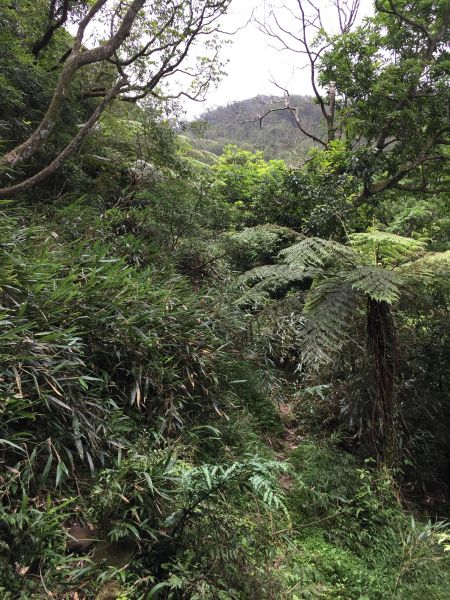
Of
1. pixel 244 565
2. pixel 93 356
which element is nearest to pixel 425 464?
pixel 244 565

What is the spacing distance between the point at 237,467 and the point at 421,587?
1328 millimetres

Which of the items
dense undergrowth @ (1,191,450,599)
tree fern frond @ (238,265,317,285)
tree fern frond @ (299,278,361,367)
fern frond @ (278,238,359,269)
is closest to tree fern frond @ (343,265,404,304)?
tree fern frond @ (299,278,361,367)

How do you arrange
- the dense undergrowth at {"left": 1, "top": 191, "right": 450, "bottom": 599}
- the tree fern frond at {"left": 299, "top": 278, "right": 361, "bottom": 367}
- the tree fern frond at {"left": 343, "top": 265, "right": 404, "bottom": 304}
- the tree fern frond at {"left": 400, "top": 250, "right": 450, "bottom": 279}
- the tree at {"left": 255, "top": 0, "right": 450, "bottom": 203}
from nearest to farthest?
the dense undergrowth at {"left": 1, "top": 191, "right": 450, "bottom": 599}
the tree fern frond at {"left": 343, "top": 265, "right": 404, "bottom": 304}
the tree fern frond at {"left": 299, "top": 278, "right": 361, "bottom": 367}
the tree fern frond at {"left": 400, "top": 250, "right": 450, "bottom": 279}
the tree at {"left": 255, "top": 0, "right": 450, "bottom": 203}

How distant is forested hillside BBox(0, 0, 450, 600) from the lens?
182 centimetres

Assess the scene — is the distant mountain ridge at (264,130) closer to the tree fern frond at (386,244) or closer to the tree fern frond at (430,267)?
the tree fern frond at (386,244)

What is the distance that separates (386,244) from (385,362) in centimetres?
93

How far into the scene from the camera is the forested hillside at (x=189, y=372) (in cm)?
182

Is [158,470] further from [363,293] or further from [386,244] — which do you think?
[386,244]

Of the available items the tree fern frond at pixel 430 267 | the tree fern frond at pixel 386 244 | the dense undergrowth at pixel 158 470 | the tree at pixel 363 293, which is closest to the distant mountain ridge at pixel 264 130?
the tree fern frond at pixel 386 244

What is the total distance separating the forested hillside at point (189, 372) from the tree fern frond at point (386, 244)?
0.13 feet

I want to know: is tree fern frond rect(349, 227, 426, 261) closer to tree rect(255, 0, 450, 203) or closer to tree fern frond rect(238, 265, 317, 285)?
tree fern frond rect(238, 265, 317, 285)

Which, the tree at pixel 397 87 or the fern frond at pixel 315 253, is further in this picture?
the tree at pixel 397 87

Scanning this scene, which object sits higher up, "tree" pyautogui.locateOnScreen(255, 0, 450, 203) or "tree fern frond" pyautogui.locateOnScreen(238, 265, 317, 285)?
"tree" pyautogui.locateOnScreen(255, 0, 450, 203)

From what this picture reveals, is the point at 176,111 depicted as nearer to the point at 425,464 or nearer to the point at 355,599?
the point at 425,464
